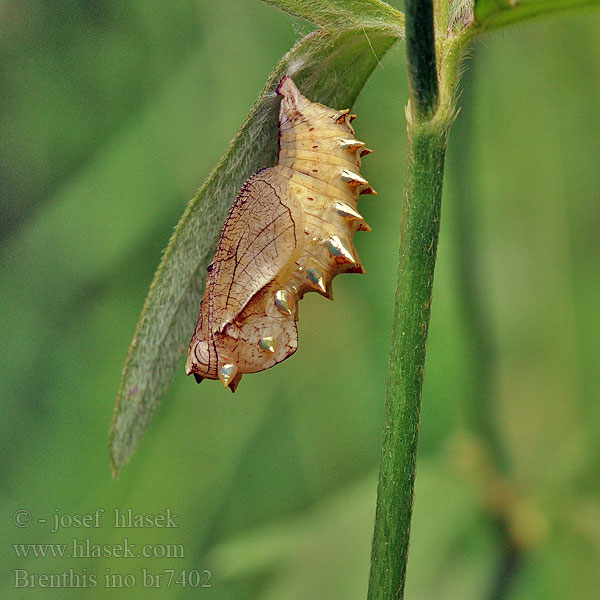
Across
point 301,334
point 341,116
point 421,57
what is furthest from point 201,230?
point 301,334

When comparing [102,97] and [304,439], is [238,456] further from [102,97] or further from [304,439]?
[102,97]

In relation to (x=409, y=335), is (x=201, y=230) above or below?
above

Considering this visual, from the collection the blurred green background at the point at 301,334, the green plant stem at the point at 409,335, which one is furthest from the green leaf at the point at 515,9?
the blurred green background at the point at 301,334

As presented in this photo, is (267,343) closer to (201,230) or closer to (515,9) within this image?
(201,230)

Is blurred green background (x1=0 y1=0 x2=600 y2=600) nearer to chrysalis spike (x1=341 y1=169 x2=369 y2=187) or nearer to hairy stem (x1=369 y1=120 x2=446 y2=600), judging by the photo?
chrysalis spike (x1=341 y1=169 x2=369 y2=187)

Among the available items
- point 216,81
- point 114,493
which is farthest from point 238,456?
point 216,81

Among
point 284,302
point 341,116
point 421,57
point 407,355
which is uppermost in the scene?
point 341,116

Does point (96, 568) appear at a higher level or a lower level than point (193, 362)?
lower

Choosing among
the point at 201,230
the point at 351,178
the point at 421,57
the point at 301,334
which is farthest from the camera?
the point at 301,334
